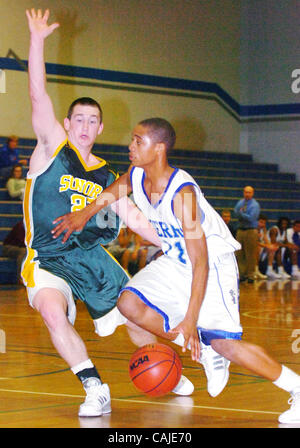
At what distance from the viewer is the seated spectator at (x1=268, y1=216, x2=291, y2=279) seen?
52.0 feet

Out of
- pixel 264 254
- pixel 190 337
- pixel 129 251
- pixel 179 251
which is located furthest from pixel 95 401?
pixel 264 254

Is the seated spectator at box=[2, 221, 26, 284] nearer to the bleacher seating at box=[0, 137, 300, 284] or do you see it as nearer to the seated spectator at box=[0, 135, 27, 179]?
the seated spectator at box=[0, 135, 27, 179]

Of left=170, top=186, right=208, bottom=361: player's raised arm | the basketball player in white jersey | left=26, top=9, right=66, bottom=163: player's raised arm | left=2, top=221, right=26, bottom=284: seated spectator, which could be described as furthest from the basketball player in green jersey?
left=2, top=221, right=26, bottom=284: seated spectator

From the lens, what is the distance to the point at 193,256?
13.4ft

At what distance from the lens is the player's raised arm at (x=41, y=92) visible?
4480 mm

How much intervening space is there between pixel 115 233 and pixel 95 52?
557 inches

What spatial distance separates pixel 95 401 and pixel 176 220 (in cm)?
106

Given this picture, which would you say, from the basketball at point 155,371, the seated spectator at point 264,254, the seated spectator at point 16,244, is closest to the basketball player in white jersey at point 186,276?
the basketball at point 155,371

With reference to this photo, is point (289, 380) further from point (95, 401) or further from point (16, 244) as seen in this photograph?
point (16, 244)

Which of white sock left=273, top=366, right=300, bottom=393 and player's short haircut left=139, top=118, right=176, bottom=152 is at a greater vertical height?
player's short haircut left=139, top=118, right=176, bottom=152

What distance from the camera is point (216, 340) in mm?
4172

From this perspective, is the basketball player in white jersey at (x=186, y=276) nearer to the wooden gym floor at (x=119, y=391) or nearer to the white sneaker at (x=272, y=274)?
the wooden gym floor at (x=119, y=391)

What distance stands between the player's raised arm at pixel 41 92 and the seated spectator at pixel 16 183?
9.45 meters

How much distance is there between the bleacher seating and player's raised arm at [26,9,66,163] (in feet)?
37.9
